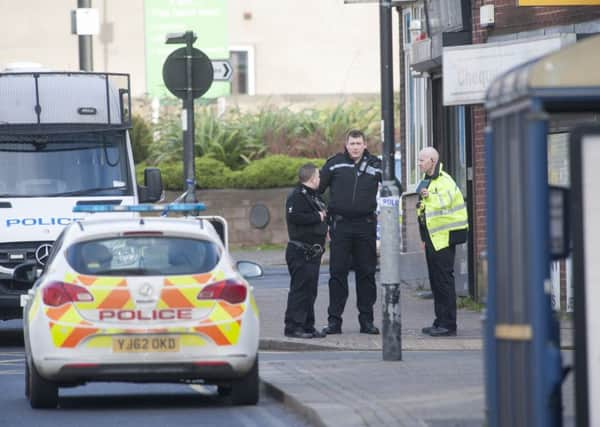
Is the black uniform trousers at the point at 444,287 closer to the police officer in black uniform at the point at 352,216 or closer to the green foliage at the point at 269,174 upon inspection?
the police officer in black uniform at the point at 352,216

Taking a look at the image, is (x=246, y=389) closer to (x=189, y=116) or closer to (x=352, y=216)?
(x=352, y=216)

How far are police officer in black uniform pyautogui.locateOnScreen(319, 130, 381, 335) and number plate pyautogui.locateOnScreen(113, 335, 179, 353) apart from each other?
512cm

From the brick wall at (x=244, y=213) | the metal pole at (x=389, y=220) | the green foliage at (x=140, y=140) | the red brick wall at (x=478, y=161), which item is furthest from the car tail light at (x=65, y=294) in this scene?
the green foliage at (x=140, y=140)

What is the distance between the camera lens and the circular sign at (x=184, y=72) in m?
19.0

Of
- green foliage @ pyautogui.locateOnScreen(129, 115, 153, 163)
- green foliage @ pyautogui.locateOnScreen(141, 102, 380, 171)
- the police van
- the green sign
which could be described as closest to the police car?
the police van

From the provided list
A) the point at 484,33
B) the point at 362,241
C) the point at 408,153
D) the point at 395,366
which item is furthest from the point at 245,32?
the point at 395,366

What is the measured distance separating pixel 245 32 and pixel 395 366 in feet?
117

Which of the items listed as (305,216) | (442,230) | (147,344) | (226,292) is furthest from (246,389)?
(442,230)

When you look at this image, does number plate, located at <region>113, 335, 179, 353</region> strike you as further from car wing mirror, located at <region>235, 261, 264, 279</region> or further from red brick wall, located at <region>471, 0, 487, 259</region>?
red brick wall, located at <region>471, 0, 487, 259</region>

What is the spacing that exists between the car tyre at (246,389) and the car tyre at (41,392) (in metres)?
1.28

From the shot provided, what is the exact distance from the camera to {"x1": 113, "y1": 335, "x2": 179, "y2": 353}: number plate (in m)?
12.3

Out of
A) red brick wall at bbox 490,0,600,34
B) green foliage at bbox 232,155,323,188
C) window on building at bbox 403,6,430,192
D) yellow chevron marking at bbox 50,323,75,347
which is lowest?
yellow chevron marking at bbox 50,323,75,347

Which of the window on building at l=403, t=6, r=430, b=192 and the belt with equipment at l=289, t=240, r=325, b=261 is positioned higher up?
the window on building at l=403, t=6, r=430, b=192

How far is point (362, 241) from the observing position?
682 inches
